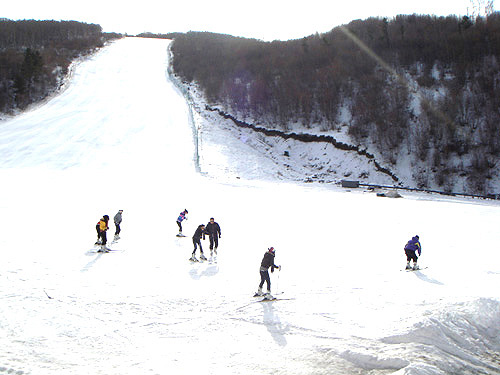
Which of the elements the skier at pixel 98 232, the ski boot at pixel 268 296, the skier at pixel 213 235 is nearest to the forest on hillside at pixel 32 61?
the skier at pixel 98 232

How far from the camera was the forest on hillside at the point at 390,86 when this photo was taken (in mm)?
39625

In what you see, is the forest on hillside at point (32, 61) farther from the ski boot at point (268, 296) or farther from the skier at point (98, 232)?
the ski boot at point (268, 296)

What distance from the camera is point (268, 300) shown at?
10.3m

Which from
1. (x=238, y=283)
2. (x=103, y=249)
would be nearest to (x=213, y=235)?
(x=238, y=283)

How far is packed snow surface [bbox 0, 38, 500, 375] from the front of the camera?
7.77 meters

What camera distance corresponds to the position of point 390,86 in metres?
48.2

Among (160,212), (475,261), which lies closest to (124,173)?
(160,212)

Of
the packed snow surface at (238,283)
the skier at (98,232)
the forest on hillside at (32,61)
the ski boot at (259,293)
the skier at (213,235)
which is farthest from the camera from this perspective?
the forest on hillside at (32,61)

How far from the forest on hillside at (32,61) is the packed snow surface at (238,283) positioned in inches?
1062

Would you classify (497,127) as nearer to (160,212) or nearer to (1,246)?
(160,212)

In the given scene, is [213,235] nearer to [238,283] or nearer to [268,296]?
[238,283]

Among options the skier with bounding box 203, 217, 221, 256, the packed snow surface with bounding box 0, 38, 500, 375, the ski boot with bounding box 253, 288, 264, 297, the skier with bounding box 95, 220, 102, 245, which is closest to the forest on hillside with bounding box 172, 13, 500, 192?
the packed snow surface with bounding box 0, 38, 500, 375

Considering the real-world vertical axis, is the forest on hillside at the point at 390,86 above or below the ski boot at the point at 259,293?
above

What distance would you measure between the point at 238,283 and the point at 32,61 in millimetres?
54733
